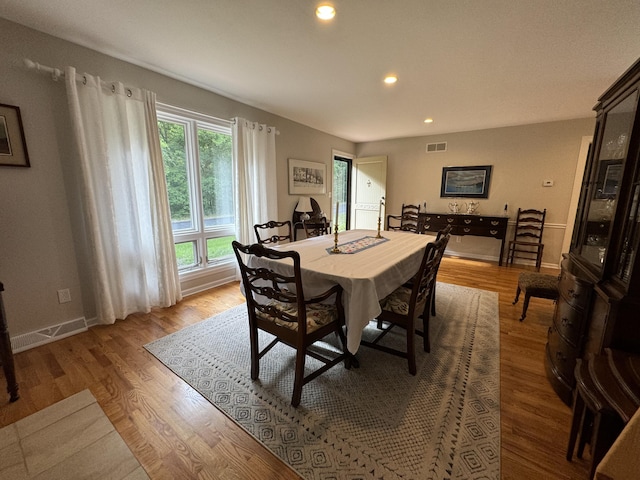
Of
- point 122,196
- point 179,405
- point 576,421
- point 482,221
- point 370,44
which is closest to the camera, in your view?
point 576,421

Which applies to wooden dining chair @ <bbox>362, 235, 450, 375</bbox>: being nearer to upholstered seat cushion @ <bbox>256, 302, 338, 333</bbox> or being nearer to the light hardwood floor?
upholstered seat cushion @ <bbox>256, 302, 338, 333</bbox>

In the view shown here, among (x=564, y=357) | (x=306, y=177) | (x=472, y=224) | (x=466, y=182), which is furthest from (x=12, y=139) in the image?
(x=466, y=182)

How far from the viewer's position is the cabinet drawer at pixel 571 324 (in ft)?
5.07

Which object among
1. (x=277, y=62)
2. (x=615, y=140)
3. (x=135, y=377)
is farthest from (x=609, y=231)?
(x=135, y=377)

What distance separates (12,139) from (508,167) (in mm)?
6202

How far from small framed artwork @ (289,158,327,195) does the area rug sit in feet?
8.98

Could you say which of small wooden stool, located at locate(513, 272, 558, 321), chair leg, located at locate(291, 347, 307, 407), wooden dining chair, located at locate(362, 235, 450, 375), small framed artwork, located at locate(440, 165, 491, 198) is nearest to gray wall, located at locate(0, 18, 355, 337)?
chair leg, located at locate(291, 347, 307, 407)

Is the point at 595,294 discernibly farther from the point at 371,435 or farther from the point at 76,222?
the point at 76,222

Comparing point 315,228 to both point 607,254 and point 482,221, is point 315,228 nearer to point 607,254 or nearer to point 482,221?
point 607,254

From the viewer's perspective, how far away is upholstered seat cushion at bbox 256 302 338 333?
1.55 m

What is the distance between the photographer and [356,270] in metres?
1.66

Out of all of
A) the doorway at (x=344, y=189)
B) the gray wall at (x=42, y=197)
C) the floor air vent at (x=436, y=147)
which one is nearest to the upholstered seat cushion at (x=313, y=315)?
the gray wall at (x=42, y=197)

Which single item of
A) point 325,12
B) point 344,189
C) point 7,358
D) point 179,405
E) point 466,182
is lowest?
point 179,405

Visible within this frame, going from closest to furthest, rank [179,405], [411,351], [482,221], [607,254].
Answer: [607,254]
[179,405]
[411,351]
[482,221]
